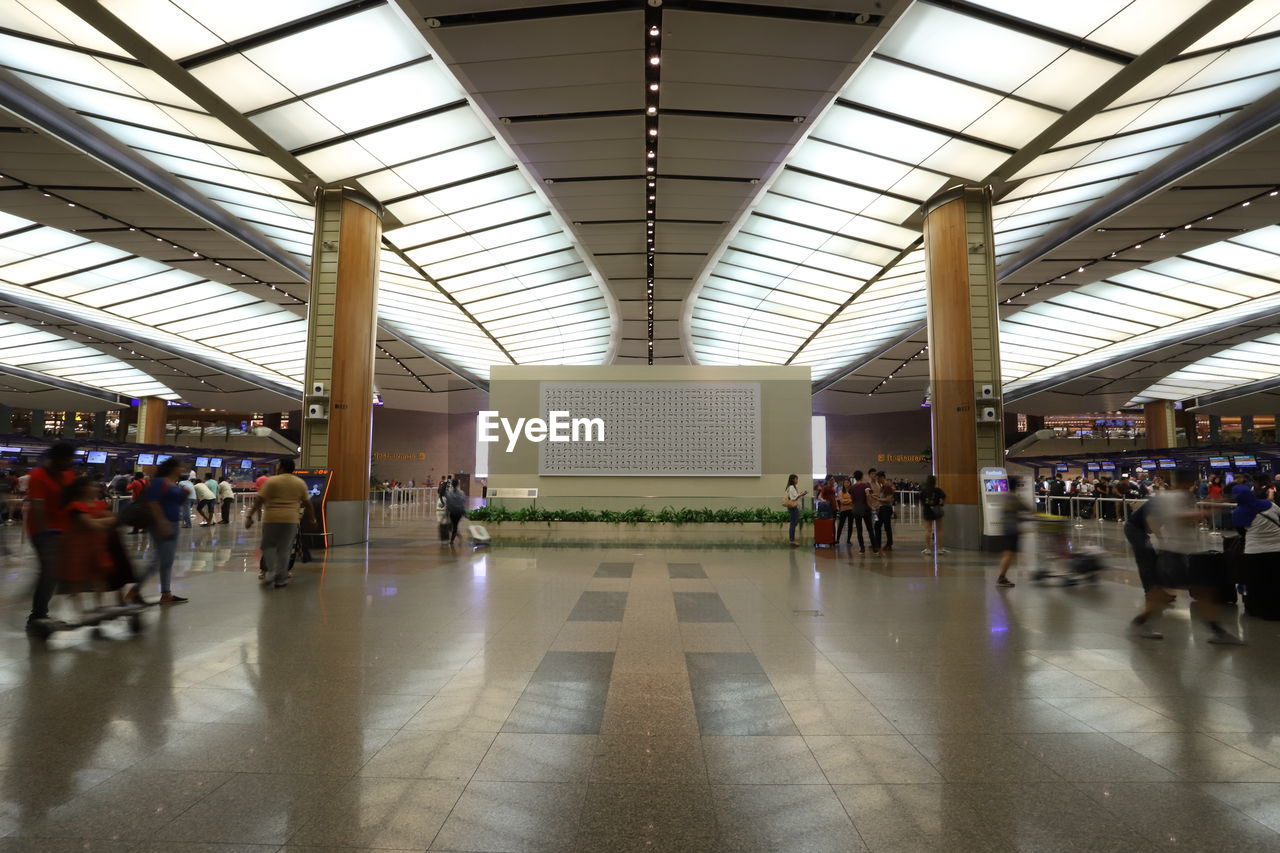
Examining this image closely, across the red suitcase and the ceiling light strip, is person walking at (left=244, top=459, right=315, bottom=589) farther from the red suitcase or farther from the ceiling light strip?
the red suitcase

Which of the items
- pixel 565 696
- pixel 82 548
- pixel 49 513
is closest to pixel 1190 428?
pixel 565 696

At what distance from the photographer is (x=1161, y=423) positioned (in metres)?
40.4

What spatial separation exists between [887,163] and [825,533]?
267 inches

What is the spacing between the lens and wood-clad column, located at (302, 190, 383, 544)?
1300 cm

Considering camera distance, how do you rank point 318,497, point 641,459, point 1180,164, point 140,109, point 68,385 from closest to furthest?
point 140,109 → point 1180,164 → point 318,497 → point 641,459 → point 68,385

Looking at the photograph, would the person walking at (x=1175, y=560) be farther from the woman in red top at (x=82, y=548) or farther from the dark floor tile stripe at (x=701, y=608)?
the woman in red top at (x=82, y=548)

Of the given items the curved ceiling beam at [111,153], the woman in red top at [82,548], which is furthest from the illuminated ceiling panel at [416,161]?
the woman in red top at [82,548]

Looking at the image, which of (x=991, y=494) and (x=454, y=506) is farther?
(x=454, y=506)

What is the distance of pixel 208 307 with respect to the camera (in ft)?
74.9

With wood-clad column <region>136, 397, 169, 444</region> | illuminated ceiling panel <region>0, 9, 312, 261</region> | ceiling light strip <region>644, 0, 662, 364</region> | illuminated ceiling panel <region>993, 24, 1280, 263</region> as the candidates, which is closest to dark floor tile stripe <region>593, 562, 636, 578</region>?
ceiling light strip <region>644, 0, 662, 364</region>

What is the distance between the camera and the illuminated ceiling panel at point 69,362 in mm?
26281

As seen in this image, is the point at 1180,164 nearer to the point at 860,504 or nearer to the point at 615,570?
the point at 860,504

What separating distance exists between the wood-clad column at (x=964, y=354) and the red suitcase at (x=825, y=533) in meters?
2.07

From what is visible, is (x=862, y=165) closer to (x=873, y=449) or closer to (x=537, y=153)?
(x=537, y=153)
